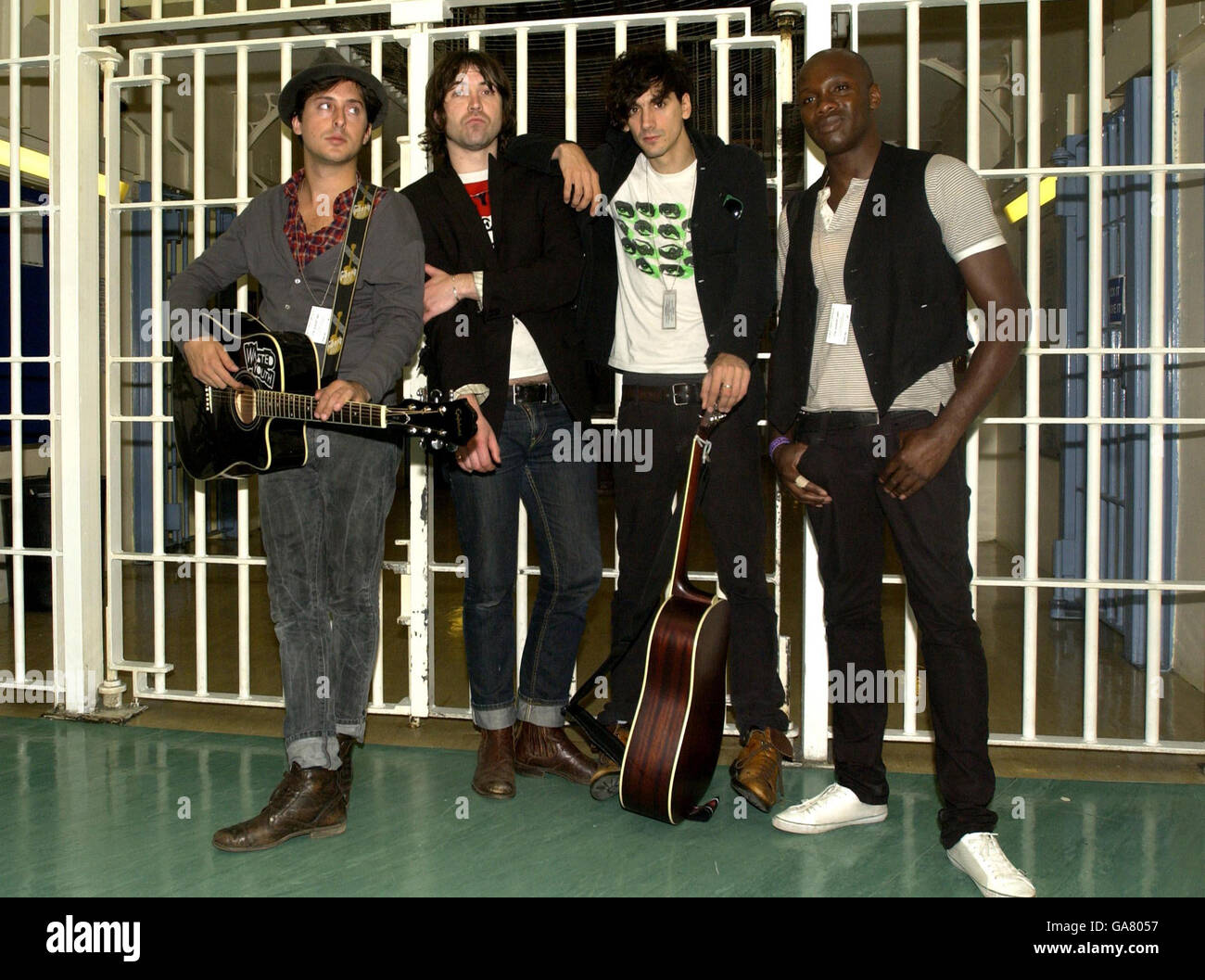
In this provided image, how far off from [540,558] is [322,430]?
0.72 metres

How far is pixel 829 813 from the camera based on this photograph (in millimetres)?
2664

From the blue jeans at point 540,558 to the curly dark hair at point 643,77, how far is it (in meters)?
0.84

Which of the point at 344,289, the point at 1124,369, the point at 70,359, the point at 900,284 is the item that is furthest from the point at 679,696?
the point at 1124,369

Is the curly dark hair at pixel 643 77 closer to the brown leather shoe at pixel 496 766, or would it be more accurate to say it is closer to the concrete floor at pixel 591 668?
the brown leather shoe at pixel 496 766

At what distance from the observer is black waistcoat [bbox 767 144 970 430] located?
7.98 ft

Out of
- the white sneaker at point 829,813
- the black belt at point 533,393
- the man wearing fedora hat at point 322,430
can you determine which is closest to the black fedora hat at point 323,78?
the man wearing fedora hat at point 322,430

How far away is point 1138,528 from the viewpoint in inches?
177

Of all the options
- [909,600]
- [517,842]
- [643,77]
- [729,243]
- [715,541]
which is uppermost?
[643,77]

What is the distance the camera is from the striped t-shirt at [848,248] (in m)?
2.37

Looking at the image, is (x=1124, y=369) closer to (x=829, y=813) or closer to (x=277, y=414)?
→ (x=829, y=813)

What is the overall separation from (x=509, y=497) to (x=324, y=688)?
72cm
